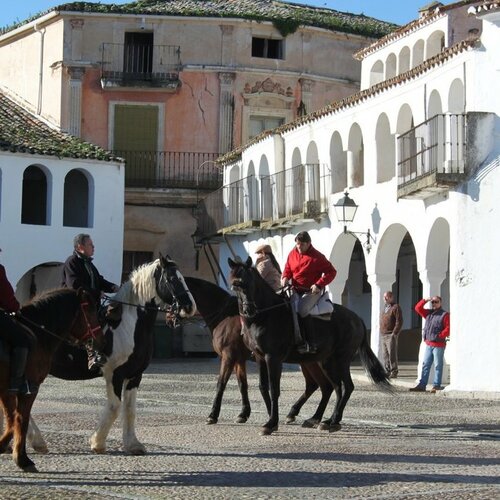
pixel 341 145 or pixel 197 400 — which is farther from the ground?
pixel 341 145

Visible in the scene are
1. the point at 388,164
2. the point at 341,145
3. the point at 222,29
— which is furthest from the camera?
the point at 222,29

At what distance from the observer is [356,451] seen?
13836mm

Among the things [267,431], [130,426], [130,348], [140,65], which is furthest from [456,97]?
[140,65]

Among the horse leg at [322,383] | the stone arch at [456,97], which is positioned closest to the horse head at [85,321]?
the horse leg at [322,383]

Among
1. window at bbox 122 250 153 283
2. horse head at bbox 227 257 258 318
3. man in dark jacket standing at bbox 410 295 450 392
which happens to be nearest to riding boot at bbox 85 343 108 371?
horse head at bbox 227 257 258 318

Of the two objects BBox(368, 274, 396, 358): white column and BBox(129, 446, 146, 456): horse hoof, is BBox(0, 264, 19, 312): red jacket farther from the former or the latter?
BBox(368, 274, 396, 358): white column

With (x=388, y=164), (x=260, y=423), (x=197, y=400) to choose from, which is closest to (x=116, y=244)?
(x=388, y=164)

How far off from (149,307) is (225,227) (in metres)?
23.7

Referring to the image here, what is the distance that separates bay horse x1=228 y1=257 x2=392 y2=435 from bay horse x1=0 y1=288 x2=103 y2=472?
286cm

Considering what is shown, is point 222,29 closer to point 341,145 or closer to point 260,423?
point 341,145

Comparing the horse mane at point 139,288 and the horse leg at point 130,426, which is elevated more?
the horse mane at point 139,288

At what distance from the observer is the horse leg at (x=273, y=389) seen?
15.5 m

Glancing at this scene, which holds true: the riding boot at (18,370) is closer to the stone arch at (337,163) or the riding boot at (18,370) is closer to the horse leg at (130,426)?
the horse leg at (130,426)

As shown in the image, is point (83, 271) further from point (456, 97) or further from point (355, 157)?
point (355, 157)
